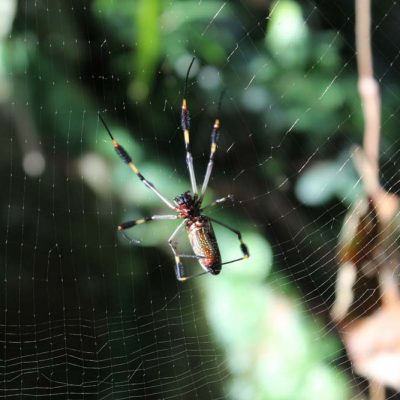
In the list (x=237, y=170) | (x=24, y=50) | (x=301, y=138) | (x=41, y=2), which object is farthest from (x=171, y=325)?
(x=41, y=2)

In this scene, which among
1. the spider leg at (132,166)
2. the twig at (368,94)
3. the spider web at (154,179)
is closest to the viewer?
the twig at (368,94)

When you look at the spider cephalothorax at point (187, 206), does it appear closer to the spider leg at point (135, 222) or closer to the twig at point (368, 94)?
the spider leg at point (135, 222)

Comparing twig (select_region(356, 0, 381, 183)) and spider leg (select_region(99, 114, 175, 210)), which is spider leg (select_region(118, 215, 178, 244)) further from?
twig (select_region(356, 0, 381, 183))

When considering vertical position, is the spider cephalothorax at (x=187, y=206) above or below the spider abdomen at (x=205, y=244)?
above

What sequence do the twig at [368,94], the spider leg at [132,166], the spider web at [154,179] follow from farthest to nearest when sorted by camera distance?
1. the spider web at [154,179]
2. the spider leg at [132,166]
3. the twig at [368,94]

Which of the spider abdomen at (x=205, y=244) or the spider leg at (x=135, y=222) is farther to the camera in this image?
the spider leg at (x=135, y=222)

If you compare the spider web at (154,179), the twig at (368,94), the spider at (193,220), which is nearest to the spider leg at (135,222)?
the spider at (193,220)
